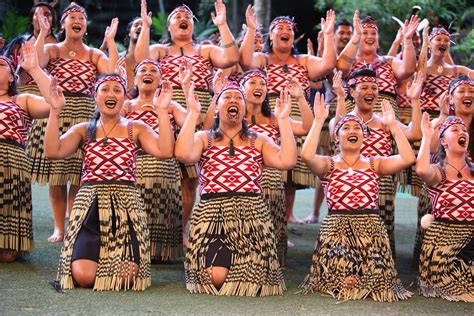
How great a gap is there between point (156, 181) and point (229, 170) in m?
0.81

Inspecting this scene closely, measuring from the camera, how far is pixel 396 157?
422cm

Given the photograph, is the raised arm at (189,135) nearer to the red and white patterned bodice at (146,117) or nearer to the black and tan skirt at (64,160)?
the red and white patterned bodice at (146,117)

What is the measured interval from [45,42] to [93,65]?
406 mm

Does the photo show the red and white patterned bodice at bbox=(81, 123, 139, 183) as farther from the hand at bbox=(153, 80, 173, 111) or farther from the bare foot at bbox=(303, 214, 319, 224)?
the bare foot at bbox=(303, 214, 319, 224)

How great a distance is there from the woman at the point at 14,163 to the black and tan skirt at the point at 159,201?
0.62m

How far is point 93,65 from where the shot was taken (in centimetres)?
520

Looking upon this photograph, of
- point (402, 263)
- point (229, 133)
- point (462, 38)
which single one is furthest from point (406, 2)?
point (229, 133)

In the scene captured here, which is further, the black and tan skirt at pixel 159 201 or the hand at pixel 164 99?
the black and tan skirt at pixel 159 201

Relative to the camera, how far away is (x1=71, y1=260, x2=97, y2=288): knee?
3971 mm

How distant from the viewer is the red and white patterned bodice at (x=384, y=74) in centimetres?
540

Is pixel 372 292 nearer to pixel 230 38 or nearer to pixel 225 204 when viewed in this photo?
pixel 225 204

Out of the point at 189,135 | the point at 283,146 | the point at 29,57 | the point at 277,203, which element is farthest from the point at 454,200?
the point at 29,57

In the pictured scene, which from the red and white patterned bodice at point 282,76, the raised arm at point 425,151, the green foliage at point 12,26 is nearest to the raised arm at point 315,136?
the raised arm at point 425,151

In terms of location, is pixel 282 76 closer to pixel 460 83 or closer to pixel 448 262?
pixel 460 83
